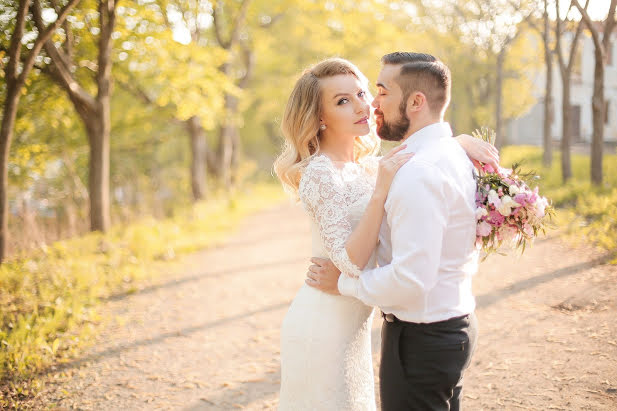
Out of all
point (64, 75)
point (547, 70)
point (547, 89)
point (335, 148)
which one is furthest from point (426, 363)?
point (547, 89)

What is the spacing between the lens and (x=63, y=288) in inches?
249

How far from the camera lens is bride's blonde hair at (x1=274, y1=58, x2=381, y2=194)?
283cm

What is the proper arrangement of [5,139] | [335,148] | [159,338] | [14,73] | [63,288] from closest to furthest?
[335,148] < [159,338] < [14,73] < [63,288] < [5,139]

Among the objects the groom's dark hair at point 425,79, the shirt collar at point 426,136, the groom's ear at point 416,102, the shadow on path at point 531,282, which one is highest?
the groom's dark hair at point 425,79

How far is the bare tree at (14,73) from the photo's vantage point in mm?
5770

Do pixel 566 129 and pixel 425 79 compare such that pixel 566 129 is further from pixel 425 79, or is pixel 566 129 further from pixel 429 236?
pixel 429 236

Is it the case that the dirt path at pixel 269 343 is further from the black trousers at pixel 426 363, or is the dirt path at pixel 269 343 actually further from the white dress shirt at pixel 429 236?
the white dress shirt at pixel 429 236

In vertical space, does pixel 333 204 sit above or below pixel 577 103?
below

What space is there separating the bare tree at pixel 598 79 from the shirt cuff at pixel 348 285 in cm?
872

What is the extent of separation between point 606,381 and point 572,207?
727cm

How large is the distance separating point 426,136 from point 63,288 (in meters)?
5.64

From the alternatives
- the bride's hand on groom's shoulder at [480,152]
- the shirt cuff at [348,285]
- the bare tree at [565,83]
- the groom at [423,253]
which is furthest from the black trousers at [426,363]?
the bare tree at [565,83]

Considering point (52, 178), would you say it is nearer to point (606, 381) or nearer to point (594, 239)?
point (594, 239)

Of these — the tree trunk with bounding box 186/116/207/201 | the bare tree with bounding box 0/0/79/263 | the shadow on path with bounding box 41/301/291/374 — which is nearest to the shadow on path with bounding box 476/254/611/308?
the shadow on path with bounding box 41/301/291/374
